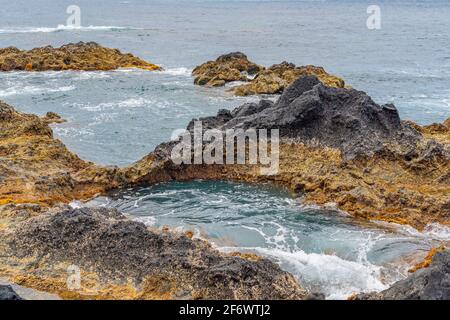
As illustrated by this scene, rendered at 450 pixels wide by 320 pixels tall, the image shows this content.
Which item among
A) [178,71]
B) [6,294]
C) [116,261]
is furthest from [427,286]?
[178,71]

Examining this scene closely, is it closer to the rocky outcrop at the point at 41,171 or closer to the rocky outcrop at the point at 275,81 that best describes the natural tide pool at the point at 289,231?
the rocky outcrop at the point at 41,171

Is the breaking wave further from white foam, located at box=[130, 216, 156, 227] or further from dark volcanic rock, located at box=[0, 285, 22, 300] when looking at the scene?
dark volcanic rock, located at box=[0, 285, 22, 300]

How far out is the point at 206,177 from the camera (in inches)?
985

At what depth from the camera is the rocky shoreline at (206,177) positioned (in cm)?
1423

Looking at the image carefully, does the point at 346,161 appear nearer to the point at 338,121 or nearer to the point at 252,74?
the point at 338,121

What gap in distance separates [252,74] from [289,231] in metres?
38.2

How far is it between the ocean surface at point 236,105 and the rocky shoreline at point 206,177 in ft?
3.57

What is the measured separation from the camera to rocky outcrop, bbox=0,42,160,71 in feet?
194

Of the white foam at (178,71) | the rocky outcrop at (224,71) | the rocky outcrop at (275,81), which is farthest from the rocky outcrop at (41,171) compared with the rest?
the white foam at (178,71)

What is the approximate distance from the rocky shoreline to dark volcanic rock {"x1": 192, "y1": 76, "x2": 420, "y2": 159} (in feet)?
0.16

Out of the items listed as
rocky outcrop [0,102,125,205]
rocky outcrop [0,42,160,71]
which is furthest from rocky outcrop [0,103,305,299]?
rocky outcrop [0,42,160,71]

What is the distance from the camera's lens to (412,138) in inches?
961

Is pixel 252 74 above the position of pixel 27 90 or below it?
above

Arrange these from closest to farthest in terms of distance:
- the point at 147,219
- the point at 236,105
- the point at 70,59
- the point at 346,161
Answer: the point at 147,219 < the point at 346,161 < the point at 236,105 < the point at 70,59
